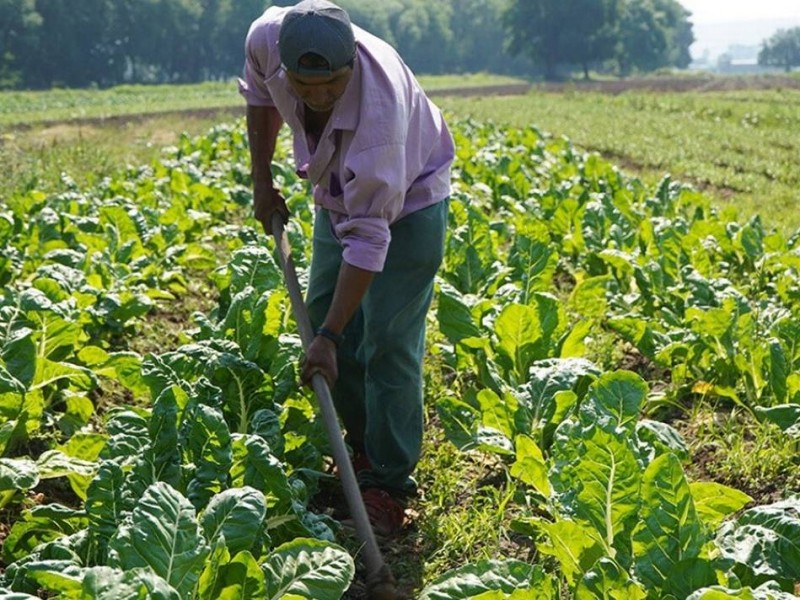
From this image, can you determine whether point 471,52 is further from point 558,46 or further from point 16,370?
point 16,370

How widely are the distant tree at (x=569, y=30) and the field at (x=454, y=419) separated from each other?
73442 millimetres

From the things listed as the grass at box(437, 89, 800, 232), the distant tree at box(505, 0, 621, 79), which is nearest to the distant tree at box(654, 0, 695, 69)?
the distant tree at box(505, 0, 621, 79)

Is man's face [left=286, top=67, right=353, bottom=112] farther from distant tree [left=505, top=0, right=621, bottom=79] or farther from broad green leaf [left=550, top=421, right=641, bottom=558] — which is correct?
distant tree [left=505, top=0, right=621, bottom=79]

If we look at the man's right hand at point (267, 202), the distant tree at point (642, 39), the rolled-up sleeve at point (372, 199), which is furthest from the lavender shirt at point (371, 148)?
the distant tree at point (642, 39)

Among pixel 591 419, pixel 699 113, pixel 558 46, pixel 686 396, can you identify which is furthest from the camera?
pixel 558 46

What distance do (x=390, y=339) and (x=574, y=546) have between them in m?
0.97

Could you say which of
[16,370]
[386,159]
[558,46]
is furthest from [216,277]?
[558,46]

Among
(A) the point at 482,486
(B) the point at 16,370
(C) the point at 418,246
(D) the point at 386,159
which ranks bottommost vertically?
(A) the point at 482,486

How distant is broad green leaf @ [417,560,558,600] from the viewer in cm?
235

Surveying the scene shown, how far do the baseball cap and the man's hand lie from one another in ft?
2.60

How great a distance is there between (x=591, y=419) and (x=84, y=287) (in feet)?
9.56

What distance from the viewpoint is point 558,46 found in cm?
7800

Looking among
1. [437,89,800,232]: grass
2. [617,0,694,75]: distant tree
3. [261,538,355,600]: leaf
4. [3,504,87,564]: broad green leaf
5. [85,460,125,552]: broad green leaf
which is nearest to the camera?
[261,538,355,600]: leaf

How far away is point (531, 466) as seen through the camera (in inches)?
122
